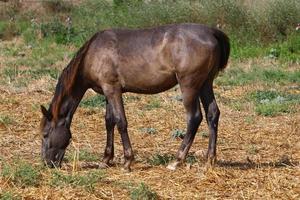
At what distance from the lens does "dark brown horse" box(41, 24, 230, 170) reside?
21.7ft

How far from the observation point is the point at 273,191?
18.7 ft

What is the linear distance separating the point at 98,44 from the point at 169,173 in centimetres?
166

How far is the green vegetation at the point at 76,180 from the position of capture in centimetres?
558

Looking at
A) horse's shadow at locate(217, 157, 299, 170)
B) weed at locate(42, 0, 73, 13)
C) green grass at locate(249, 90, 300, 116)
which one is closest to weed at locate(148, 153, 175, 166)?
horse's shadow at locate(217, 157, 299, 170)

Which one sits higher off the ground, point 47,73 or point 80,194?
point 80,194

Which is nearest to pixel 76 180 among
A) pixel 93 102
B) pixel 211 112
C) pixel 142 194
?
pixel 142 194

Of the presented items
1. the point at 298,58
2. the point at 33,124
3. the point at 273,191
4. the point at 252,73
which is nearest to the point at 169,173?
the point at 273,191

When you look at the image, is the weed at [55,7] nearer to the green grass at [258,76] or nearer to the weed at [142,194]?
the green grass at [258,76]

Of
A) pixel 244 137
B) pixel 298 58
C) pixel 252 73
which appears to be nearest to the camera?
pixel 244 137

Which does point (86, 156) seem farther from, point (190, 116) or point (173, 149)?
point (190, 116)

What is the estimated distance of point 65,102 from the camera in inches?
276

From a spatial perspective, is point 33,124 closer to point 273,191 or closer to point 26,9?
point 273,191

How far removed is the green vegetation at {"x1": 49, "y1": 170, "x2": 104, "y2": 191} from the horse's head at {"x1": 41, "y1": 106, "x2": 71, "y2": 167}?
945mm

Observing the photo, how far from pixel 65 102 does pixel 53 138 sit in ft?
1.43
